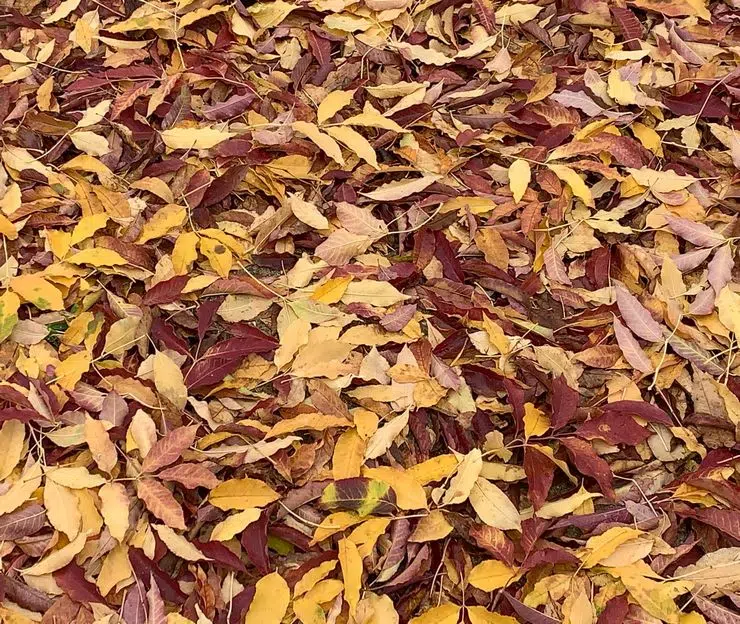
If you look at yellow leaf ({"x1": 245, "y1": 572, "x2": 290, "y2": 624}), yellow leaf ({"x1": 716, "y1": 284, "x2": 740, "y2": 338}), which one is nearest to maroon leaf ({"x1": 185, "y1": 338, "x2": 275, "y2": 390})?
yellow leaf ({"x1": 245, "y1": 572, "x2": 290, "y2": 624})

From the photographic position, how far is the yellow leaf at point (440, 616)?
26.0 inches

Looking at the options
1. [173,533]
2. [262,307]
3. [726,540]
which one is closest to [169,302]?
[262,307]

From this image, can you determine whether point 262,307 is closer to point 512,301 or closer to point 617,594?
point 512,301

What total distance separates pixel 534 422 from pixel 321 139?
44cm

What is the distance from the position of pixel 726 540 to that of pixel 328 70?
76cm

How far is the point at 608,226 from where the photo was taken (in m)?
0.89

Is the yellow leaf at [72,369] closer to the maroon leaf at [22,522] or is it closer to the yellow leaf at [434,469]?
the maroon leaf at [22,522]

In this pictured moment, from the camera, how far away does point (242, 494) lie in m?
0.71

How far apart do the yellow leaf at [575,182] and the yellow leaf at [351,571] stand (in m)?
0.50

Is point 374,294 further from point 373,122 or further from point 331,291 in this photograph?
point 373,122

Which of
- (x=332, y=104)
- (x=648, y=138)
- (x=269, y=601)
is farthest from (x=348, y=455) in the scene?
(x=648, y=138)

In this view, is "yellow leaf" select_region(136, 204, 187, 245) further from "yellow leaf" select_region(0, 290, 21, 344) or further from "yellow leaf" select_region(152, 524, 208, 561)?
"yellow leaf" select_region(152, 524, 208, 561)

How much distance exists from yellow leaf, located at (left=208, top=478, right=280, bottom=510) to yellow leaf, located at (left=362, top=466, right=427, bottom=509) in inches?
3.8

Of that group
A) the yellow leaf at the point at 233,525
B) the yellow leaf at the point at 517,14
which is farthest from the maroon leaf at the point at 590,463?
the yellow leaf at the point at 517,14
